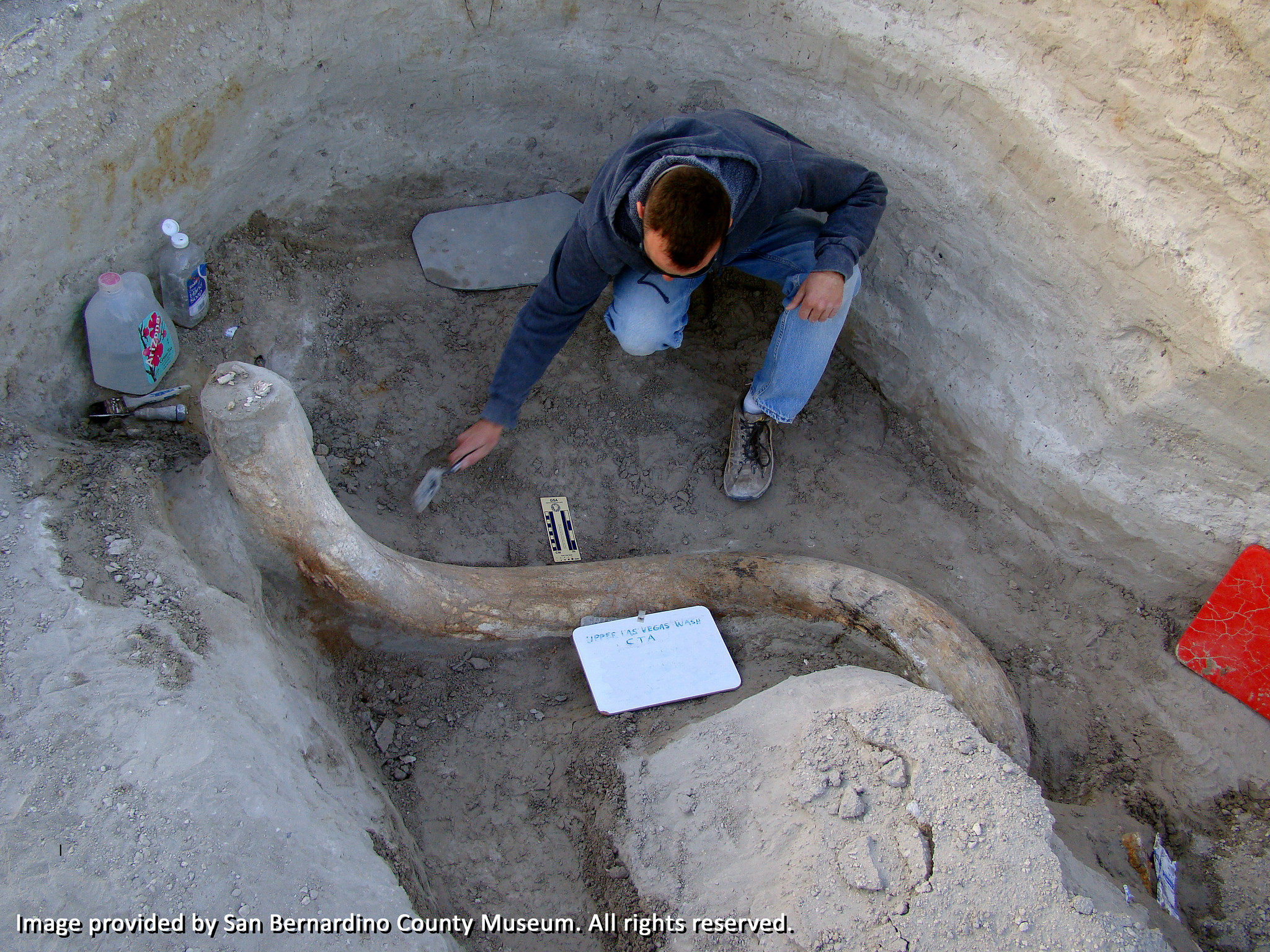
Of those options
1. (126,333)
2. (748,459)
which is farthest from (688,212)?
(126,333)

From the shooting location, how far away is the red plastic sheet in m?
1.88

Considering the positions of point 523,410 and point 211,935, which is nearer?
point 211,935

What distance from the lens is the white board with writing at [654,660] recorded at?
1.91 metres

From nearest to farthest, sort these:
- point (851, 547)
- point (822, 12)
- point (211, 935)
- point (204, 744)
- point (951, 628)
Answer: point (211, 935) → point (204, 744) → point (951, 628) → point (822, 12) → point (851, 547)

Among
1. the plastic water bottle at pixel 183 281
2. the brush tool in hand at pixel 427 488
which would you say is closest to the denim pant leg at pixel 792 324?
the brush tool in hand at pixel 427 488

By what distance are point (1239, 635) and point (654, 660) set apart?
1.46 m

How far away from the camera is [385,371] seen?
8.19 ft

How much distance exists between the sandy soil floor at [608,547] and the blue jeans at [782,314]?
29 centimetres

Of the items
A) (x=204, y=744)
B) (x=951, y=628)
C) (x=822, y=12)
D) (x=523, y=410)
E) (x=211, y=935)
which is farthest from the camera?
(x=523, y=410)

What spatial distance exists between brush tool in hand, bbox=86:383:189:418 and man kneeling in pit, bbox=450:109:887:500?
774 mm

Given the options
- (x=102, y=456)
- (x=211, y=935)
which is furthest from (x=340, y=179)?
(x=211, y=935)

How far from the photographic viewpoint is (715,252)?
1762 mm

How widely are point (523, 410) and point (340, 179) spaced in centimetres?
99

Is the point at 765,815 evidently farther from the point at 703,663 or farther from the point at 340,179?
the point at 340,179
